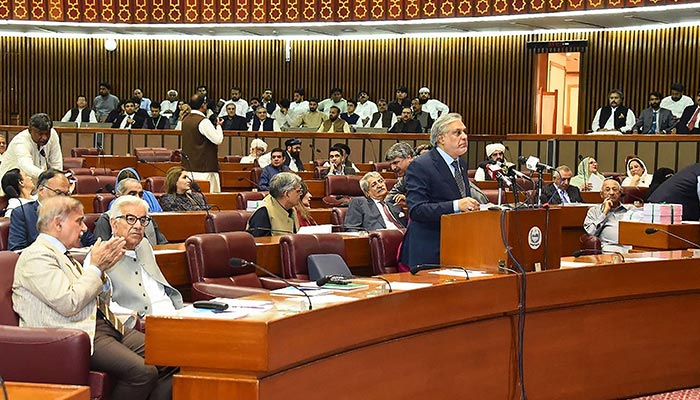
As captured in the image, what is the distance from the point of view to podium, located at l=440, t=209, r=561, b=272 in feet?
14.9

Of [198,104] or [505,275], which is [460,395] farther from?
[198,104]

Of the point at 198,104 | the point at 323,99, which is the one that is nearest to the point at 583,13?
the point at 323,99

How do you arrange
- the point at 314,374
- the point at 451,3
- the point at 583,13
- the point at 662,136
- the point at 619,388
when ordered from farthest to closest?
1. the point at 451,3
2. the point at 583,13
3. the point at 662,136
4. the point at 619,388
5. the point at 314,374

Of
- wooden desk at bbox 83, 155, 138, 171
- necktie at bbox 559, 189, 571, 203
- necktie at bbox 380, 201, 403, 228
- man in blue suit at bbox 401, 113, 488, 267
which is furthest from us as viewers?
wooden desk at bbox 83, 155, 138, 171

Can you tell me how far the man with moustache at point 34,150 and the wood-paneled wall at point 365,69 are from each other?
10.3 meters

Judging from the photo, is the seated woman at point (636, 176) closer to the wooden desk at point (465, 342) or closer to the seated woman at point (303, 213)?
the seated woman at point (303, 213)

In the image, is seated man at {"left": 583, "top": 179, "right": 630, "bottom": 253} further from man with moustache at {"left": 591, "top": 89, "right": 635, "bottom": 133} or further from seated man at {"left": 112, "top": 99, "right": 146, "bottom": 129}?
seated man at {"left": 112, "top": 99, "right": 146, "bottom": 129}

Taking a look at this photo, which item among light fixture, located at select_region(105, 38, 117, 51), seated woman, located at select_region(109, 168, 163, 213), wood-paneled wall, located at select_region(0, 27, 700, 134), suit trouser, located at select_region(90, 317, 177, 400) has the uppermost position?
light fixture, located at select_region(105, 38, 117, 51)

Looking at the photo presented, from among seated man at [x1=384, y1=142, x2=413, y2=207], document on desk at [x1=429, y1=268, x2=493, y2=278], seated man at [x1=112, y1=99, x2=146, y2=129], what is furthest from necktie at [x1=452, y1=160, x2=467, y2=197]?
seated man at [x1=112, y1=99, x2=146, y2=129]

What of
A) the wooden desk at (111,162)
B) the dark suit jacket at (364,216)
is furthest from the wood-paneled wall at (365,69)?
the dark suit jacket at (364,216)

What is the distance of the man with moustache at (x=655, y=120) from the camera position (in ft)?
46.8

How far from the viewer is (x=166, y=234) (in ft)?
23.0

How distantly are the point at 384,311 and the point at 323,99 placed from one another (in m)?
15.1

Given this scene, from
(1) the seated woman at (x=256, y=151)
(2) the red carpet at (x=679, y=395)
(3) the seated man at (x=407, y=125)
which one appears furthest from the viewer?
(3) the seated man at (x=407, y=125)
